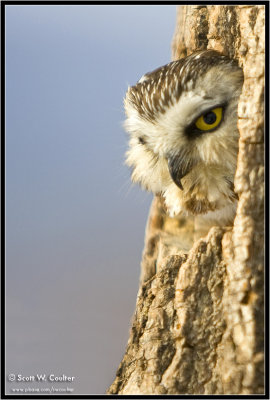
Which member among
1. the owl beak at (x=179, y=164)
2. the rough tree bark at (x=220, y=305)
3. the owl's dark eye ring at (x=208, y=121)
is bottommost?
the rough tree bark at (x=220, y=305)

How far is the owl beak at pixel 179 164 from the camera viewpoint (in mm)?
1801

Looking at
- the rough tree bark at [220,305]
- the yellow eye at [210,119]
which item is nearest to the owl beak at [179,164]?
the yellow eye at [210,119]

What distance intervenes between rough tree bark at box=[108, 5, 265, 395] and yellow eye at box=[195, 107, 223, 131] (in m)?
0.32

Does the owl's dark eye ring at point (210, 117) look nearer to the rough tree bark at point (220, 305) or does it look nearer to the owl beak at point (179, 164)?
the owl beak at point (179, 164)

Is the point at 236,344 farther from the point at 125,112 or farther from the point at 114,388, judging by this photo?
the point at 125,112

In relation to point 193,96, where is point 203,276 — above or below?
below

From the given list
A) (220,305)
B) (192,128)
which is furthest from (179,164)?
(220,305)

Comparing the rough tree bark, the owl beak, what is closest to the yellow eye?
the owl beak

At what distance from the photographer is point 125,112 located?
2113mm

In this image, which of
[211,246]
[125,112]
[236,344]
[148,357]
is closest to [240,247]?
[211,246]

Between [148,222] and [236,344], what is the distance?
1.05m

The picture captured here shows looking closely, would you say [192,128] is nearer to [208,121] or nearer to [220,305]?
[208,121]

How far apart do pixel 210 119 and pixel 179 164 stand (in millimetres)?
198

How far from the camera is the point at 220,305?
135 centimetres
